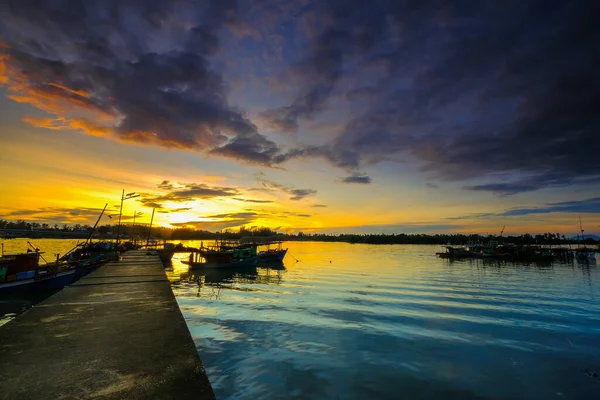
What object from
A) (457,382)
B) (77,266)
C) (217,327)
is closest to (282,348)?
(217,327)

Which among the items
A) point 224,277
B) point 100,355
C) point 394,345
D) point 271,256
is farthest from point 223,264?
point 100,355

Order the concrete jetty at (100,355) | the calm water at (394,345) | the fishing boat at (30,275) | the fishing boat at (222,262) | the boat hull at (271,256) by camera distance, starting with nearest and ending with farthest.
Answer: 1. the concrete jetty at (100,355)
2. the calm water at (394,345)
3. the fishing boat at (30,275)
4. the fishing boat at (222,262)
5. the boat hull at (271,256)

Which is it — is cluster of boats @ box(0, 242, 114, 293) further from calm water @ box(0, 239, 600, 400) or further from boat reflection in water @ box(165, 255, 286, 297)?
boat reflection in water @ box(165, 255, 286, 297)

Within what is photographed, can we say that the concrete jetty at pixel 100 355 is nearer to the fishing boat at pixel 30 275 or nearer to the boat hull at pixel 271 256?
the fishing boat at pixel 30 275

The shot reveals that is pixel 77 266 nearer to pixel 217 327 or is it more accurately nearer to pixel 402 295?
pixel 217 327

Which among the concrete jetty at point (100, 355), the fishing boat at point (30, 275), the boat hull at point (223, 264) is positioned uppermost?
the concrete jetty at point (100, 355)

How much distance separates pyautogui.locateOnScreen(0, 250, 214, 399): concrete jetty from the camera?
3.89m

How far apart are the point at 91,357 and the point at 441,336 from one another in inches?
562

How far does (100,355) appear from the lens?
5.03 m

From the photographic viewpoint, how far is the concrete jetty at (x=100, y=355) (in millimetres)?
3887

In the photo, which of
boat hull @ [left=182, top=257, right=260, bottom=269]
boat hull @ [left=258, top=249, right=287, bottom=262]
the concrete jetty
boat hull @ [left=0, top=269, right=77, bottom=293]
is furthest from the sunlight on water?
boat hull @ [left=258, top=249, right=287, bottom=262]

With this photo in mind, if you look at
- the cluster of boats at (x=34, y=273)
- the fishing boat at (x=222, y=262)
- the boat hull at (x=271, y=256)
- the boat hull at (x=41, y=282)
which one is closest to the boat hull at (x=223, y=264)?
the fishing boat at (x=222, y=262)

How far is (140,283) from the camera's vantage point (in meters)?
13.6

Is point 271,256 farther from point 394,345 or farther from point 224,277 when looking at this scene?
point 394,345
